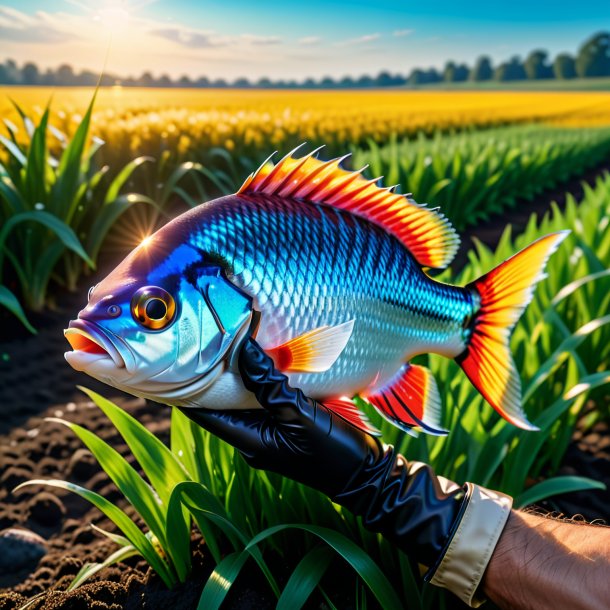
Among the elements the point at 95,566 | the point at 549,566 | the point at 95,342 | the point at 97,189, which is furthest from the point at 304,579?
the point at 97,189

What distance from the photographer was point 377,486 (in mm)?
1149

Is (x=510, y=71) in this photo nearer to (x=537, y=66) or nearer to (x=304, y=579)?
(x=537, y=66)

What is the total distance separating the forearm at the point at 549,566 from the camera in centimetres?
115

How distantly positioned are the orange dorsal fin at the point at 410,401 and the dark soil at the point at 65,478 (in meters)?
0.74

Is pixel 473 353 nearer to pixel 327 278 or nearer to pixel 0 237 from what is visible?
pixel 327 278

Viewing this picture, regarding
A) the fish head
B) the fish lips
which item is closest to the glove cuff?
the fish head

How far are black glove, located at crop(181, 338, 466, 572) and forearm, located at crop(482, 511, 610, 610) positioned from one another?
0.36ft

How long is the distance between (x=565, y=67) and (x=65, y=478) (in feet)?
243

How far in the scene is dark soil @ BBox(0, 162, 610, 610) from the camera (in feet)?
5.32

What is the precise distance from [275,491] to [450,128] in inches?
502

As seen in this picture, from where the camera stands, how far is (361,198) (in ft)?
3.07

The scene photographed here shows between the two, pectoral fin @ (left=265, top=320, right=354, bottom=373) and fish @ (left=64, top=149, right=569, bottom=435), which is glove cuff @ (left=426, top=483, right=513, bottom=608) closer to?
fish @ (left=64, top=149, right=569, bottom=435)

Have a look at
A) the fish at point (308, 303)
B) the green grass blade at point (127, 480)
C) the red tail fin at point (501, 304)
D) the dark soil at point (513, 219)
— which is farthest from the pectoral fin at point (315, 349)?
the dark soil at point (513, 219)

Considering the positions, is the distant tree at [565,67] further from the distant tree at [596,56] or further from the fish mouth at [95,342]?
the fish mouth at [95,342]
